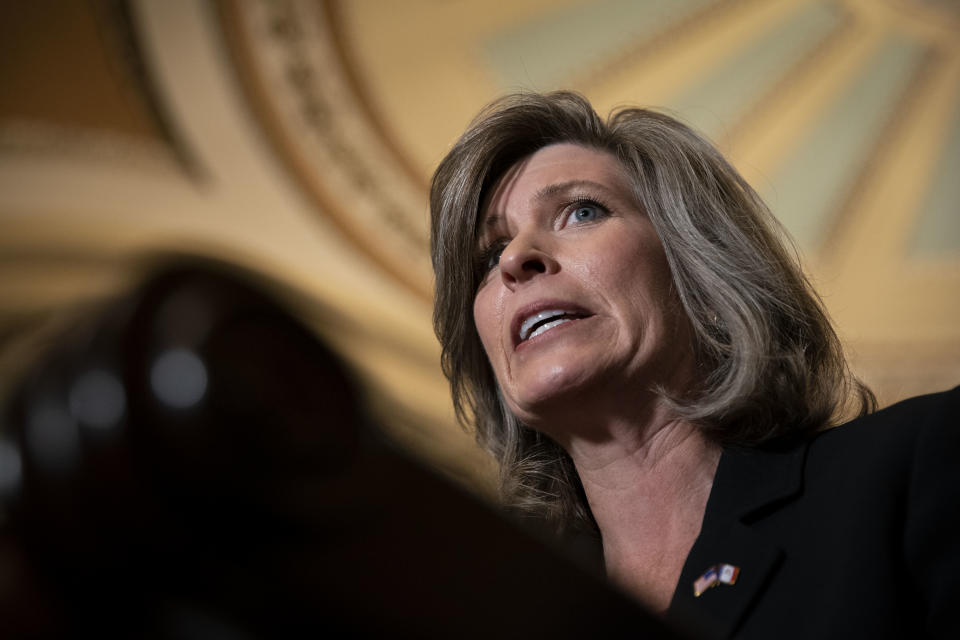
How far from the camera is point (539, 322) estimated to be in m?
1.16

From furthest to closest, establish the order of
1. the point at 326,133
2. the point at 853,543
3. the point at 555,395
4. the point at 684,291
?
1. the point at 326,133
2. the point at 684,291
3. the point at 555,395
4. the point at 853,543

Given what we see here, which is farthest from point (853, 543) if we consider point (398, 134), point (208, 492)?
point (398, 134)

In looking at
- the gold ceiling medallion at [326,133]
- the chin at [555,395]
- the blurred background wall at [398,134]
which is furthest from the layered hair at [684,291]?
the gold ceiling medallion at [326,133]

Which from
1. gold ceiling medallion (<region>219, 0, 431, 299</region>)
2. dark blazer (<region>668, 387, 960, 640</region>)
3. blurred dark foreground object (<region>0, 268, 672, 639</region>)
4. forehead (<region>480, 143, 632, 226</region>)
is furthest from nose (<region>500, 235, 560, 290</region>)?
gold ceiling medallion (<region>219, 0, 431, 299</region>)

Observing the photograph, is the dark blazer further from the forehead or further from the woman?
the forehead

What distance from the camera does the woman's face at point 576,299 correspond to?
43.6 inches

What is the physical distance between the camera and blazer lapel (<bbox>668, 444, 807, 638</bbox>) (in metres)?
0.86

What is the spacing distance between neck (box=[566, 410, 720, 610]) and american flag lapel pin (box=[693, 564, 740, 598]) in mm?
130

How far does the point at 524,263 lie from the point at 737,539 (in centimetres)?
43

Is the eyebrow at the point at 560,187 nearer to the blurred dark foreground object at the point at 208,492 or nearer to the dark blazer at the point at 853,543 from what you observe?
the dark blazer at the point at 853,543

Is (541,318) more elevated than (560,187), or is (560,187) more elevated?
(560,187)

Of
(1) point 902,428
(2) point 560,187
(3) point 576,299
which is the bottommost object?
(1) point 902,428

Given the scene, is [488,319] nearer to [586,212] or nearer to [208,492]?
[586,212]

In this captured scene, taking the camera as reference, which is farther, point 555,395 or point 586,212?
point 586,212
